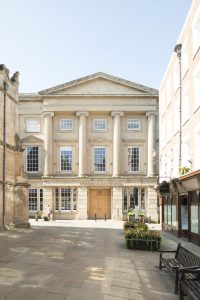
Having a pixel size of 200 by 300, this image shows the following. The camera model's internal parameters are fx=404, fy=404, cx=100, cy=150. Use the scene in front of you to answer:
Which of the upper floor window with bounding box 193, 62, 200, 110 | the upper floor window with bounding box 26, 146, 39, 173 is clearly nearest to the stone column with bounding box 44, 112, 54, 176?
the upper floor window with bounding box 26, 146, 39, 173

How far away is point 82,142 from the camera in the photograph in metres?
43.7

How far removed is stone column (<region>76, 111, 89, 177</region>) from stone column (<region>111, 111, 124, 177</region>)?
3.16 metres

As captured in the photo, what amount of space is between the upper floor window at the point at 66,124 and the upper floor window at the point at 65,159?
7.55 ft

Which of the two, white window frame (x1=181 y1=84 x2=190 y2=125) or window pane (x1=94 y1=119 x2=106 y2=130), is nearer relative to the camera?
white window frame (x1=181 y1=84 x2=190 y2=125)

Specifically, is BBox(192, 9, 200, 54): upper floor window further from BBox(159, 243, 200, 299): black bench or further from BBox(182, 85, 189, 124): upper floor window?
BBox(159, 243, 200, 299): black bench

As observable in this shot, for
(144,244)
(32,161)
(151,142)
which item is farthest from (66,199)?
(144,244)

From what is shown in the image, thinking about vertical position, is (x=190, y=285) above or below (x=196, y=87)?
below

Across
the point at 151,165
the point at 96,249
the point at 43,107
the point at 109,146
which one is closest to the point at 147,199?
the point at 151,165

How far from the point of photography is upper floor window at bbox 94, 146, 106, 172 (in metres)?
44.1

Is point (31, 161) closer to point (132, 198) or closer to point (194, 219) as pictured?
point (132, 198)

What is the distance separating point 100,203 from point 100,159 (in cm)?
481

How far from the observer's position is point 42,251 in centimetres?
1642

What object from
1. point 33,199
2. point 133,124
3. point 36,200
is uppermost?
point 133,124

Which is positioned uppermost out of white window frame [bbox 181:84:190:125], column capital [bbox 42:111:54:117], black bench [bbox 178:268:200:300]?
column capital [bbox 42:111:54:117]
